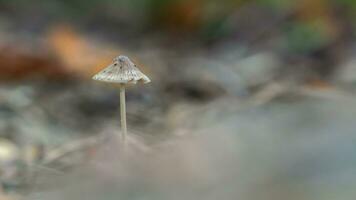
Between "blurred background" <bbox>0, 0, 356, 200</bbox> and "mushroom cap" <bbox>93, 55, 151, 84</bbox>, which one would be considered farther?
"mushroom cap" <bbox>93, 55, 151, 84</bbox>

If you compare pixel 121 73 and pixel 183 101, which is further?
pixel 183 101

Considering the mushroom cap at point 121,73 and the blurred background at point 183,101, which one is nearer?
the blurred background at point 183,101

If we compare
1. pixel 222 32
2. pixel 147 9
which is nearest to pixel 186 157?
pixel 222 32

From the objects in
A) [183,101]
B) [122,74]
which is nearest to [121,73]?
[122,74]

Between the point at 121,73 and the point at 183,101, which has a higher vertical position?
the point at 183,101

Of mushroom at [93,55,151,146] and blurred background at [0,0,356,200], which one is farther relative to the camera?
mushroom at [93,55,151,146]

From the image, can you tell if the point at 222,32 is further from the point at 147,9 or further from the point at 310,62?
the point at 310,62

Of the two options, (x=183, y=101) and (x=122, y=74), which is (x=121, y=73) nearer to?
(x=122, y=74)

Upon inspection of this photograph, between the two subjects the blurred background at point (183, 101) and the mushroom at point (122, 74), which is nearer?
the blurred background at point (183, 101)
